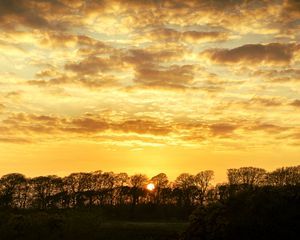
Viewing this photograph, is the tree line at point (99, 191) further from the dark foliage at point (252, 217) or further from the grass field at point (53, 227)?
the dark foliage at point (252, 217)

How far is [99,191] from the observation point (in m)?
114

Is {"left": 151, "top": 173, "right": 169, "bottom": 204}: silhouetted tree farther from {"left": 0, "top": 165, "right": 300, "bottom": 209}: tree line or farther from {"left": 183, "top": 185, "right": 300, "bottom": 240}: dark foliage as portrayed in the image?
{"left": 183, "top": 185, "right": 300, "bottom": 240}: dark foliage

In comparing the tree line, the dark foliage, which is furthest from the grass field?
the tree line

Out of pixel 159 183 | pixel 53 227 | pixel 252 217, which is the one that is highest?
pixel 159 183

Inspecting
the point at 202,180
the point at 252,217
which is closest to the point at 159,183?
the point at 202,180

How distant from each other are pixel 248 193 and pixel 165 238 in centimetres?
2816

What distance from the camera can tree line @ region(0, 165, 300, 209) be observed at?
110250 mm

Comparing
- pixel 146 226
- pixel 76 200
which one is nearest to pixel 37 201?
pixel 76 200

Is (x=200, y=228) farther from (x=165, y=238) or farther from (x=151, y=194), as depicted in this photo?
(x=151, y=194)

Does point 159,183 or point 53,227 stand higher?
point 159,183

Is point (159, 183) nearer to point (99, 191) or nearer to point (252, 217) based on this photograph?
point (99, 191)

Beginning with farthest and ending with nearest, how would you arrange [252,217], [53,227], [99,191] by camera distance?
[99,191] → [53,227] → [252,217]

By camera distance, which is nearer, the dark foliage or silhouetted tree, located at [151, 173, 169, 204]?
the dark foliage

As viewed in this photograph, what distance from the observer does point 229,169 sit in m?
106
